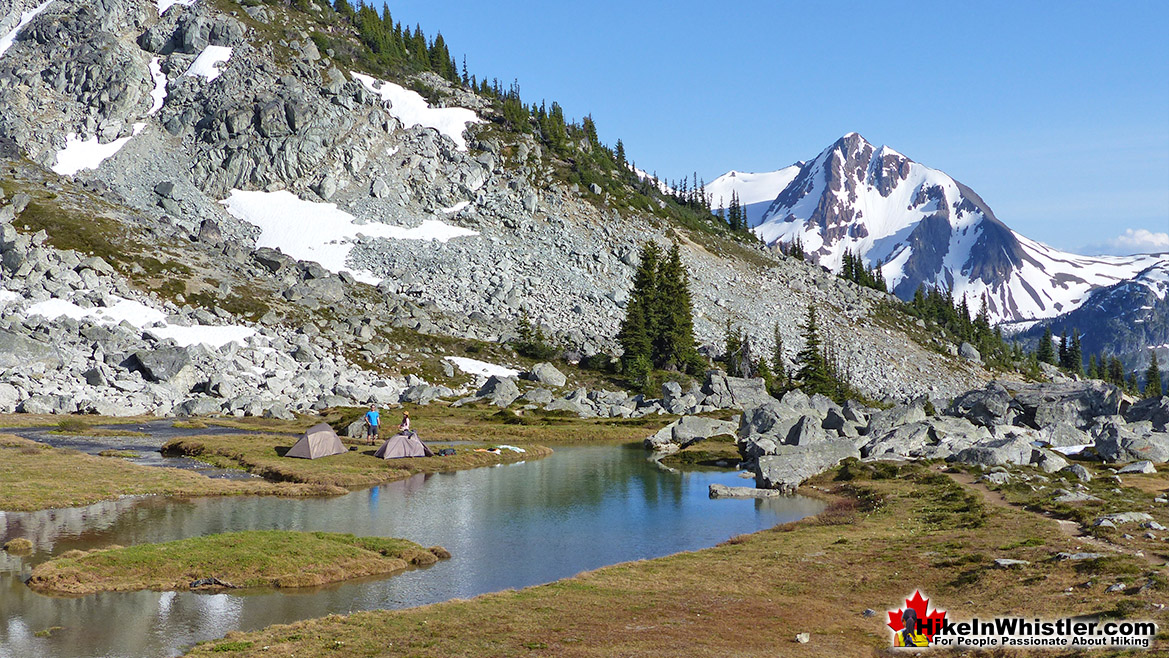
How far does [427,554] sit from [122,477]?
27.4 metres

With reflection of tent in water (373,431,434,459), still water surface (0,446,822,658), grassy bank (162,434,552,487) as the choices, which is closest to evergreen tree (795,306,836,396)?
still water surface (0,446,822,658)

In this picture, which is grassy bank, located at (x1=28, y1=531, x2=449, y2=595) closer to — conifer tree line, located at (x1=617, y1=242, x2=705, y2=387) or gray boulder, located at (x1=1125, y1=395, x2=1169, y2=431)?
gray boulder, located at (x1=1125, y1=395, x2=1169, y2=431)

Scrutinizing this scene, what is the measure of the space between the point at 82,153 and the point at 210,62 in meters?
39.5

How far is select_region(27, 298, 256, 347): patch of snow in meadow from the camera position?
10144 centimetres

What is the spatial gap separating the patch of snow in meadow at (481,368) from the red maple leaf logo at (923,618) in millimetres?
94719

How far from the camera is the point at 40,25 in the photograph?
186875 millimetres

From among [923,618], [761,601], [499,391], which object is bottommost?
[761,601]

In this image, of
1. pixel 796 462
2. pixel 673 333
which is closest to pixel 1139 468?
pixel 796 462

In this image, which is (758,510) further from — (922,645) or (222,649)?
(222,649)

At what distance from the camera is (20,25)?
636ft

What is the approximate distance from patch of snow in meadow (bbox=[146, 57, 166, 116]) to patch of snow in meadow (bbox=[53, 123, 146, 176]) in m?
9.21

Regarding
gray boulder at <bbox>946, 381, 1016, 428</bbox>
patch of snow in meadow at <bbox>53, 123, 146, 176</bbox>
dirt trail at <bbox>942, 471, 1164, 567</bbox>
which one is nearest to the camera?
dirt trail at <bbox>942, 471, 1164, 567</bbox>

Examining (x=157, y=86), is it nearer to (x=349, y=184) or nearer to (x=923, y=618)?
(x=349, y=184)

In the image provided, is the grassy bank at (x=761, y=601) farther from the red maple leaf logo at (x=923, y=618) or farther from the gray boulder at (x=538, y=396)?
the gray boulder at (x=538, y=396)
